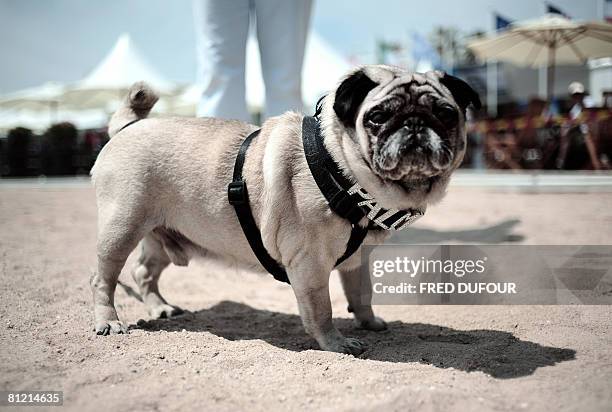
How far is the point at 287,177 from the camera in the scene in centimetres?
254

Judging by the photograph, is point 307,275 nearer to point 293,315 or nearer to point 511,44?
point 293,315

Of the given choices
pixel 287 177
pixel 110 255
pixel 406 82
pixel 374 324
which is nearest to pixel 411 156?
pixel 406 82

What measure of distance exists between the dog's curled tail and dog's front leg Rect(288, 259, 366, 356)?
4.95 feet

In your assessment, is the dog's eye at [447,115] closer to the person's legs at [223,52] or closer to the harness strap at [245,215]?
the harness strap at [245,215]

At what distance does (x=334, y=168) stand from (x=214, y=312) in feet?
5.23

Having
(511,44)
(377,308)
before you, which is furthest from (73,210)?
(511,44)

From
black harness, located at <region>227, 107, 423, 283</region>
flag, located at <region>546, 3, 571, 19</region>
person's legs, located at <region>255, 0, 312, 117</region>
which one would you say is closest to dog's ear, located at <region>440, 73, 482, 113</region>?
black harness, located at <region>227, 107, 423, 283</region>

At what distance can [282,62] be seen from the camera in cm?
408

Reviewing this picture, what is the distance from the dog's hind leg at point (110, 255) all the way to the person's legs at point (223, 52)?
151 cm

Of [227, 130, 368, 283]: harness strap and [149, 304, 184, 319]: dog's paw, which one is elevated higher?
[227, 130, 368, 283]: harness strap

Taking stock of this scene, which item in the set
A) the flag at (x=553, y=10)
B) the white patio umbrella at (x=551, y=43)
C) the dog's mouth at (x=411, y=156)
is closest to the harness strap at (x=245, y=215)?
the dog's mouth at (x=411, y=156)

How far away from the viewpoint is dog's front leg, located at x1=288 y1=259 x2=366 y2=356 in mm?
2525

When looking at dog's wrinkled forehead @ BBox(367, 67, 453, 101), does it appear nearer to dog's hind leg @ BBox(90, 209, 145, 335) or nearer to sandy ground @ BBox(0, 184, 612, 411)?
sandy ground @ BBox(0, 184, 612, 411)

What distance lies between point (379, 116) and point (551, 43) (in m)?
9.91
